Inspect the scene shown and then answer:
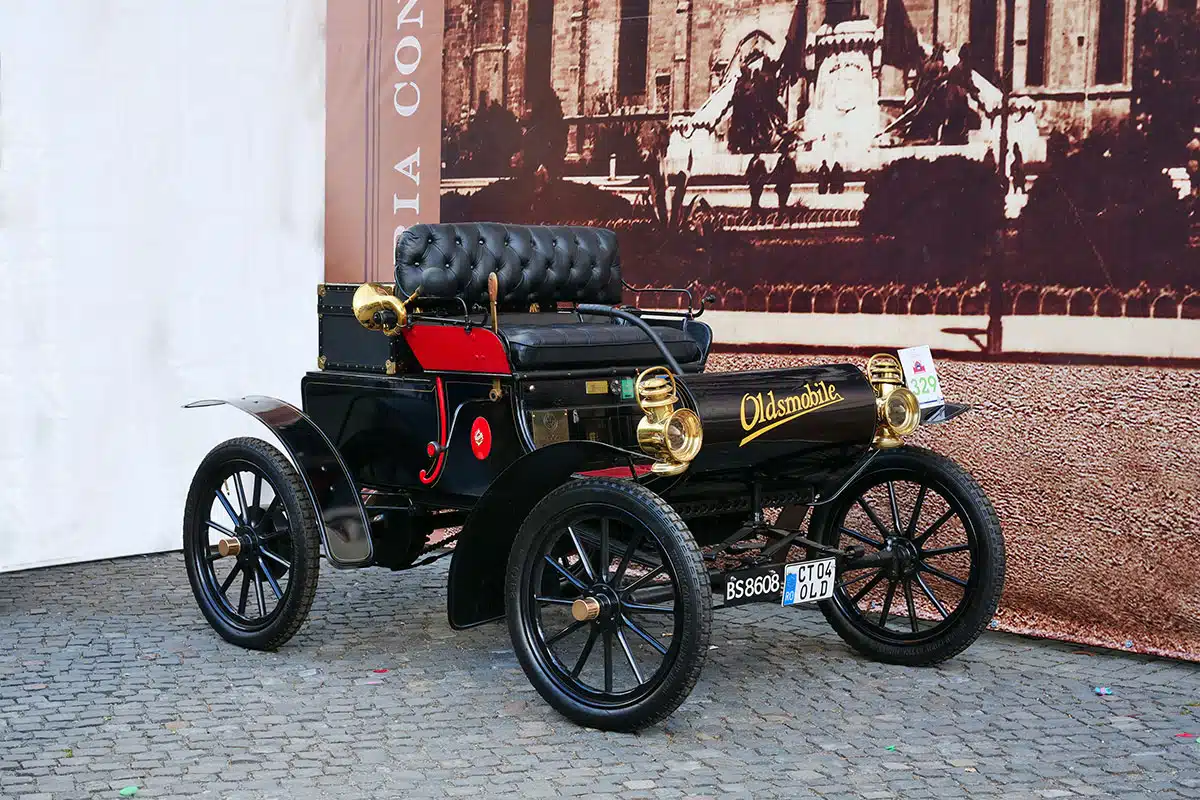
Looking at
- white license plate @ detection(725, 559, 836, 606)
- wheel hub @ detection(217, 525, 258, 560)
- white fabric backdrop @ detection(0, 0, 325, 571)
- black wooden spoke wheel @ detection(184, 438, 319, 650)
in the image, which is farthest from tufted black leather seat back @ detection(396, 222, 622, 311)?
white fabric backdrop @ detection(0, 0, 325, 571)

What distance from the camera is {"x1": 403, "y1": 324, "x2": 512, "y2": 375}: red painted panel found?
5.09 metres

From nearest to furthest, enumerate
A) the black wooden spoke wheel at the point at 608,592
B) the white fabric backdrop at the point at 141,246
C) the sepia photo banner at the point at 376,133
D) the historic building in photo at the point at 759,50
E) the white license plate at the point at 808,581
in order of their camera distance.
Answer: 1. the black wooden spoke wheel at the point at 608,592
2. the white license plate at the point at 808,581
3. the historic building in photo at the point at 759,50
4. the white fabric backdrop at the point at 141,246
5. the sepia photo banner at the point at 376,133

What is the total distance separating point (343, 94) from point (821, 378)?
13.7 feet

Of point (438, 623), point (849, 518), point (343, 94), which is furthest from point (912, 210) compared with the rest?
point (343, 94)

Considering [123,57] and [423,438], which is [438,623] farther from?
[123,57]

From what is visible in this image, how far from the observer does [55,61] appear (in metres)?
6.83

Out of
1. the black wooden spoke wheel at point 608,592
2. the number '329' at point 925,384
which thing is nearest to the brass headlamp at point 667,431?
the black wooden spoke wheel at point 608,592

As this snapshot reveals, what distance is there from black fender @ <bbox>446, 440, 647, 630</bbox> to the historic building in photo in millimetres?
2519

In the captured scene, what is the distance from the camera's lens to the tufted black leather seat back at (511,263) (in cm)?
562

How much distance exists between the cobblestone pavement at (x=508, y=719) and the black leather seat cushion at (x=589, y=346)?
1.18 m

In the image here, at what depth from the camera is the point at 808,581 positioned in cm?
486

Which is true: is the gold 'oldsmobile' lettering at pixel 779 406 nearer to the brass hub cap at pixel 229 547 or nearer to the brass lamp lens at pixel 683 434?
the brass lamp lens at pixel 683 434

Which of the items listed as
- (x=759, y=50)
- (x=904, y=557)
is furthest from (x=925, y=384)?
(x=759, y=50)

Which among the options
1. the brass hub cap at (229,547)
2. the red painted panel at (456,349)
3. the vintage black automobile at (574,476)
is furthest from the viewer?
the brass hub cap at (229,547)
